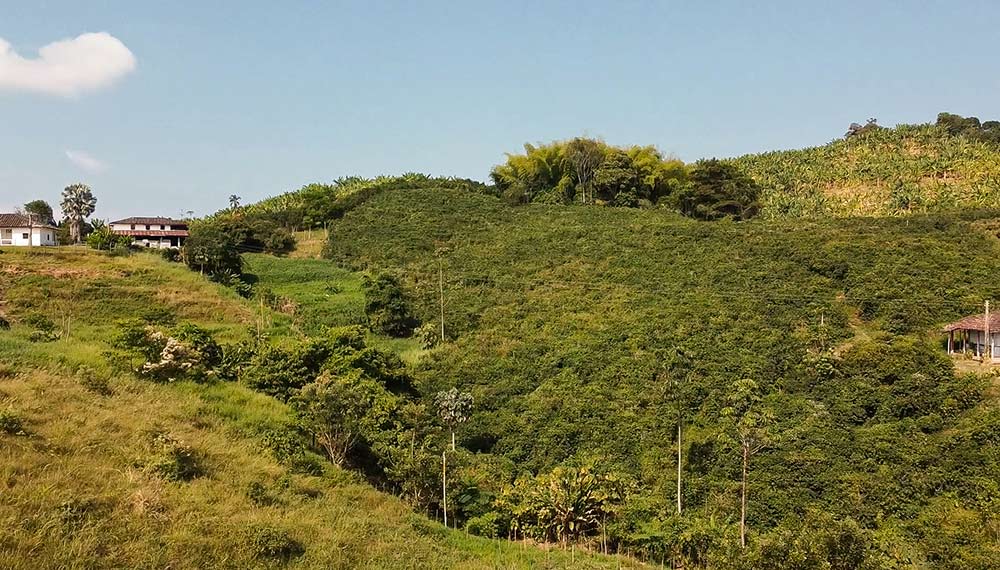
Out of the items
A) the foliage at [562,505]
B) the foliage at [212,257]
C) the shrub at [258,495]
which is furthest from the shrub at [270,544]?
the foliage at [212,257]

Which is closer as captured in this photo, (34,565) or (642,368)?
(34,565)

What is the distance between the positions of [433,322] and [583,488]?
19.6 metres

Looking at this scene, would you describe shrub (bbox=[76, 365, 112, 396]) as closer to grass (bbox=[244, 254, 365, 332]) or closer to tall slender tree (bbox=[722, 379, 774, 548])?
grass (bbox=[244, 254, 365, 332])

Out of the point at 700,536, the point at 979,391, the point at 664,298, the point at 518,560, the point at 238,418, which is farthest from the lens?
the point at 664,298

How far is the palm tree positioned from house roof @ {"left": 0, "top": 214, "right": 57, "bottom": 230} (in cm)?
306

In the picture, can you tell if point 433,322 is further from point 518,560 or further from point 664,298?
point 518,560

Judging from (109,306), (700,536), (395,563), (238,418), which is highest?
(109,306)

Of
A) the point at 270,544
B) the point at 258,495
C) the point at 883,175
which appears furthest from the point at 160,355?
the point at 883,175

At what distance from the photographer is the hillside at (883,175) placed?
5412cm

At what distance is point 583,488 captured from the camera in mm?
19641

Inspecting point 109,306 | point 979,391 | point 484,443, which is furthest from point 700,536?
point 109,306

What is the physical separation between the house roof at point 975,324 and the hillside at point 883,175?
2818cm

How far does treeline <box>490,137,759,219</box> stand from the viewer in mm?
57188

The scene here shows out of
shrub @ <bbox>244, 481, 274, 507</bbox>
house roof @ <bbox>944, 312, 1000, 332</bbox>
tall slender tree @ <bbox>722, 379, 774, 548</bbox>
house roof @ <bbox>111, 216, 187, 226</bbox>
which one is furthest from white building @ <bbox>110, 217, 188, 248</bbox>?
house roof @ <bbox>944, 312, 1000, 332</bbox>
